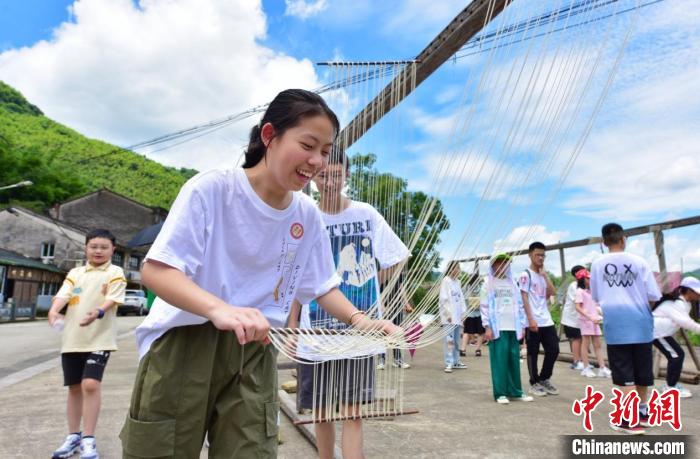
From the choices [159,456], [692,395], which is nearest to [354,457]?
[159,456]

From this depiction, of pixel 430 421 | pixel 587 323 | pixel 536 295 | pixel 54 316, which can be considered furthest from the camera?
pixel 587 323

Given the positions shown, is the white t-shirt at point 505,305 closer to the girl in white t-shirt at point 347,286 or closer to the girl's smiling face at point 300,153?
the girl in white t-shirt at point 347,286

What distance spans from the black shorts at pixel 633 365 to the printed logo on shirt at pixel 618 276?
Result: 1.64 ft

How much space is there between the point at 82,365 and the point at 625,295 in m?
4.13

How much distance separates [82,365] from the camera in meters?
3.33

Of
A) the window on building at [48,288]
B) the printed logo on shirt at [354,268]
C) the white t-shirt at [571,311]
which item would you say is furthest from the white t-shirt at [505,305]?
the window on building at [48,288]

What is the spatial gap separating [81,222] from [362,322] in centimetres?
4410

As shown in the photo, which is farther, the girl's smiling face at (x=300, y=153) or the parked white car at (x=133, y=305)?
the parked white car at (x=133, y=305)

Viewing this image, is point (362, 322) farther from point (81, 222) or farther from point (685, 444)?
point (81, 222)

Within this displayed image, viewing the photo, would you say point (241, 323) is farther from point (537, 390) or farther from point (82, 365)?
point (537, 390)

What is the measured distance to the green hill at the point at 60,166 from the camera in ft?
143

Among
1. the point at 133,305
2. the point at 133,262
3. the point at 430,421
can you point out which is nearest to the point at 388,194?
the point at 430,421

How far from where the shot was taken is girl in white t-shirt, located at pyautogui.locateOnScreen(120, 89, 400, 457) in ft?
4.57

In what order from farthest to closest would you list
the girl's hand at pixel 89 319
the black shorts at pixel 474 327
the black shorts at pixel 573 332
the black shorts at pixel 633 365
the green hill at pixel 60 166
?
the green hill at pixel 60 166 → the black shorts at pixel 474 327 → the black shorts at pixel 573 332 → the black shorts at pixel 633 365 → the girl's hand at pixel 89 319
